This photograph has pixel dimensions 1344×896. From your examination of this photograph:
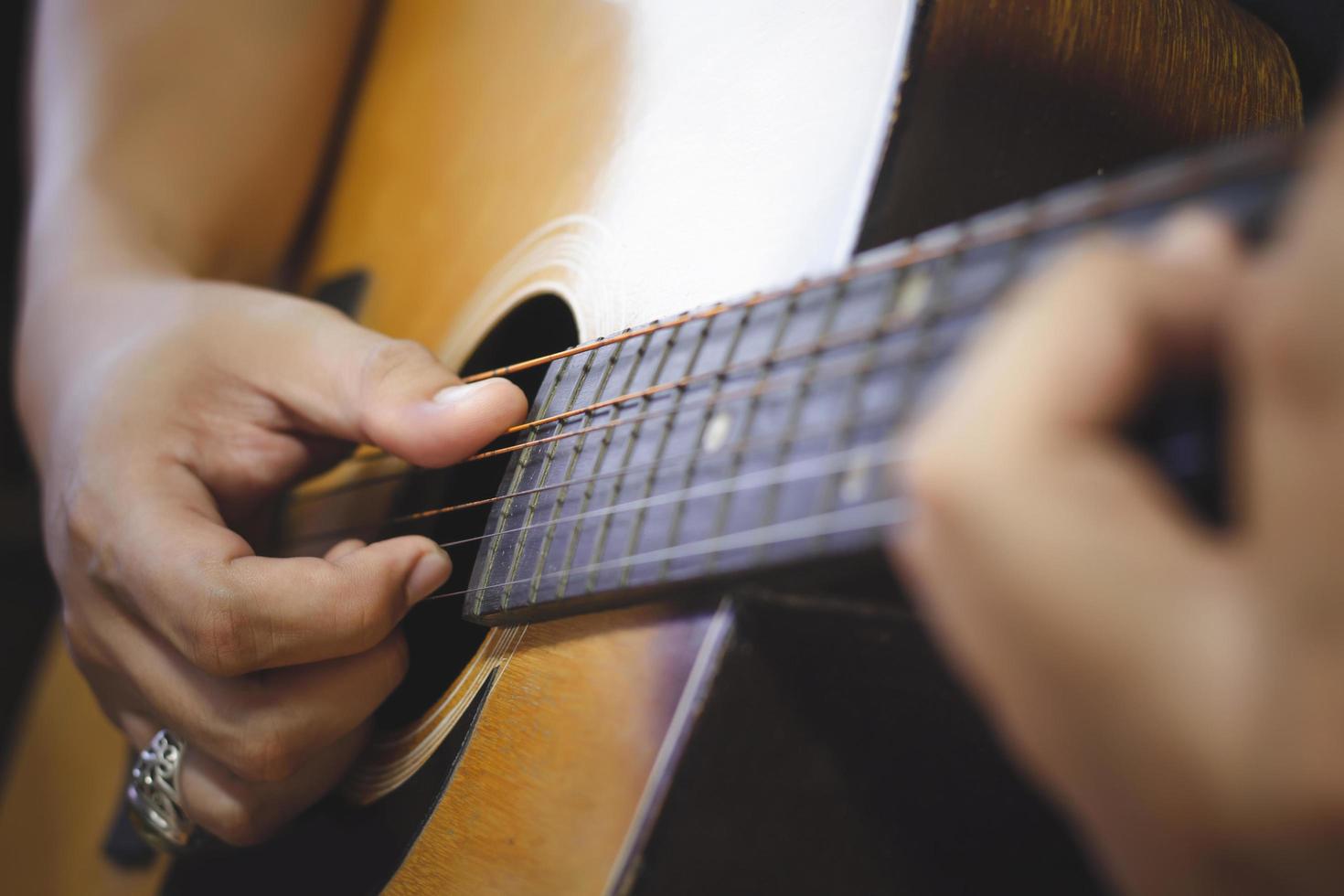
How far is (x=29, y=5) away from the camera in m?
1.49

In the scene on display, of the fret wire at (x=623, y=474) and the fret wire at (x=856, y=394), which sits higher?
the fret wire at (x=856, y=394)

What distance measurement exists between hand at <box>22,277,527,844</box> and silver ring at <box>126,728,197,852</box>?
0.07 ft

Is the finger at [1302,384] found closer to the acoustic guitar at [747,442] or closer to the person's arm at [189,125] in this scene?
the acoustic guitar at [747,442]

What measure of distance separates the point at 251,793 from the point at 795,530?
0.49 metres

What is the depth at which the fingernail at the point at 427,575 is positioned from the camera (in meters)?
0.57

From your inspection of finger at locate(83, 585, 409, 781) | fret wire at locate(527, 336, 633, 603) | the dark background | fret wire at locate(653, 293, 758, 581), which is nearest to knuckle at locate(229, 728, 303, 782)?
finger at locate(83, 585, 409, 781)

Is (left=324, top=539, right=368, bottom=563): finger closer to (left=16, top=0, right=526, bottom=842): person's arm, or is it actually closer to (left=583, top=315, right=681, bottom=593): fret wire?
(left=16, top=0, right=526, bottom=842): person's arm

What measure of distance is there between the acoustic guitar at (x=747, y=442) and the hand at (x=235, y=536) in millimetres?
50

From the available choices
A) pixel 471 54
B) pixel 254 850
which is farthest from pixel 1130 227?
pixel 254 850

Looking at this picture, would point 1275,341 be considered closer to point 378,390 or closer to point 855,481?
point 855,481

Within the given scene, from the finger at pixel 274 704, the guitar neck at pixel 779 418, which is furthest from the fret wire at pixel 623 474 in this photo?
the finger at pixel 274 704

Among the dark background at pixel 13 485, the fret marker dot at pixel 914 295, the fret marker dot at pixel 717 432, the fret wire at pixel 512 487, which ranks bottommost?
the dark background at pixel 13 485

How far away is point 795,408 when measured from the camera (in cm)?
38

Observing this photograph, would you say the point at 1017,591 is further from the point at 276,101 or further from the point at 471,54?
the point at 276,101
